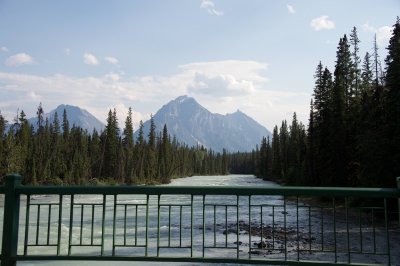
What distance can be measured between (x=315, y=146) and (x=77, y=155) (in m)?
48.6

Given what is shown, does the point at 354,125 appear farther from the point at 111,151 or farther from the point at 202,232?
the point at 111,151

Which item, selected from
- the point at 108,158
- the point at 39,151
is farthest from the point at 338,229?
the point at 108,158

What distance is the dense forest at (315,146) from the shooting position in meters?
34.5

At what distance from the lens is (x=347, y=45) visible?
178 ft

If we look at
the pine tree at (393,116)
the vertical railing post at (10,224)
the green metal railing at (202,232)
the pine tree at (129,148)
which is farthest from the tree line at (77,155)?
the vertical railing post at (10,224)

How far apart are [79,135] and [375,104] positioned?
238 ft

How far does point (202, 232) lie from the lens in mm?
13039

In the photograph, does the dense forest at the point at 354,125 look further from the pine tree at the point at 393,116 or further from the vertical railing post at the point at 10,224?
the vertical railing post at the point at 10,224

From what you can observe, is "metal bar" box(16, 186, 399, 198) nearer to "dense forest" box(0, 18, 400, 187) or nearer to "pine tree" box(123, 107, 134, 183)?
"dense forest" box(0, 18, 400, 187)

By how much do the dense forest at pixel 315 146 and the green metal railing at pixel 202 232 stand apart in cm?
707

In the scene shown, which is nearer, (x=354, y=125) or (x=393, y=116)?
(x=393, y=116)

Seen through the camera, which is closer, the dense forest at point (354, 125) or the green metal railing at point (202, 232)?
the green metal railing at point (202, 232)

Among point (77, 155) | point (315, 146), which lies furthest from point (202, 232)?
point (77, 155)

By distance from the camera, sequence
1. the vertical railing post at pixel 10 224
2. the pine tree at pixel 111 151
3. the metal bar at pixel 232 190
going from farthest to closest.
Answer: the pine tree at pixel 111 151 < the vertical railing post at pixel 10 224 < the metal bar at pixel 232 190
